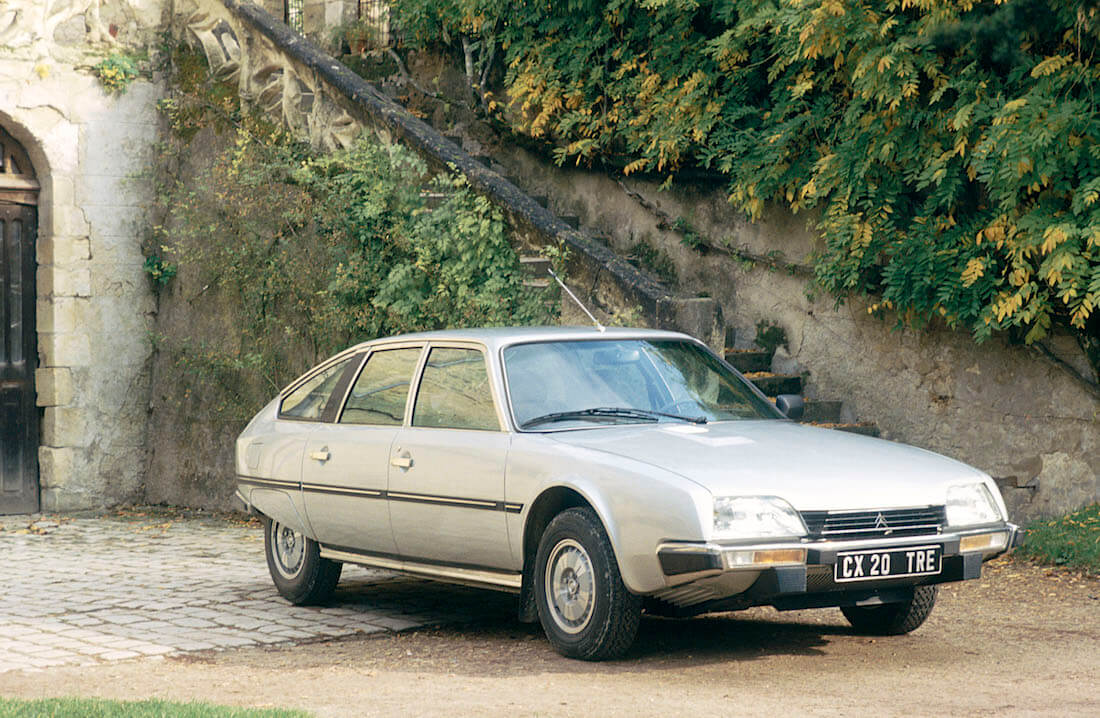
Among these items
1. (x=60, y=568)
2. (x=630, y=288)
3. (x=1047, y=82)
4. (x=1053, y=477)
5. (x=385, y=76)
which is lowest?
(x=60, y=568)

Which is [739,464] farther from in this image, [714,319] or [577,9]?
[577,9]

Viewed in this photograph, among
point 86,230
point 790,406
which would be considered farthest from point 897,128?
point 86,230

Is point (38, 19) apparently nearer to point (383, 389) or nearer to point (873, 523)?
point (383, 389)

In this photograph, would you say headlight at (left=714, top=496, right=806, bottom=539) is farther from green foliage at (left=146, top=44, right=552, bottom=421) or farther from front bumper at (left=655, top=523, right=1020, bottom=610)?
green foliage at (left=146, top=44, right=552, bottom=421)

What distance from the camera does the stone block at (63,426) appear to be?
47.5ft

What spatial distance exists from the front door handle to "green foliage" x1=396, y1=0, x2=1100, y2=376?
4.60 metres

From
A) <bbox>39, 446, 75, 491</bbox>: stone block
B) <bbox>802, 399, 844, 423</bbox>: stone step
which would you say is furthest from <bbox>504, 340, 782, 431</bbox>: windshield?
<bbox>39, 446, 75, 491</bbox>: stone block

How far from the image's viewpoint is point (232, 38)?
47.3ft

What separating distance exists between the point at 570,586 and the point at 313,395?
2.64 m

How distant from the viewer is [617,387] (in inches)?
288

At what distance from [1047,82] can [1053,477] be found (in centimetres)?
290

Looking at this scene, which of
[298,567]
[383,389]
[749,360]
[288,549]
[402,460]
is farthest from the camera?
[749,360]

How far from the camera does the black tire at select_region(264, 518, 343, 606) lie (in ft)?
27.5

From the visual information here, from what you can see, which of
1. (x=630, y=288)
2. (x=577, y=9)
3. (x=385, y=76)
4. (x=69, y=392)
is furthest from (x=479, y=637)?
(x=385, y=76)
